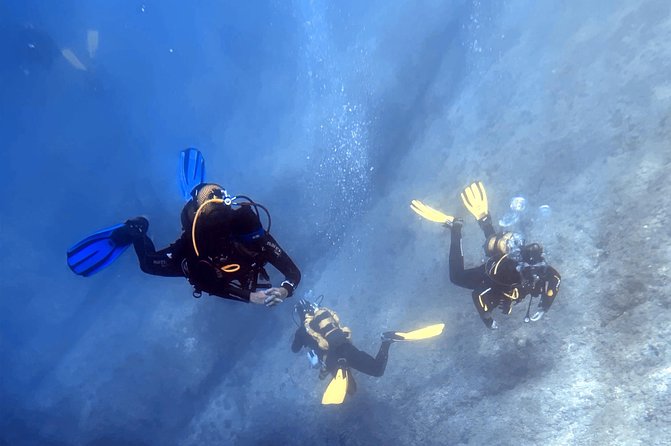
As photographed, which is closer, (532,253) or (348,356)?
(532,253)

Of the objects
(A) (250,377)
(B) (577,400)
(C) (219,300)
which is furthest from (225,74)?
(B) (577,400)

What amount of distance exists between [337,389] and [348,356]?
1.79ft

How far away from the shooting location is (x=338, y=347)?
6227mm

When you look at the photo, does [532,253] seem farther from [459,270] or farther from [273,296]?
[273,296]

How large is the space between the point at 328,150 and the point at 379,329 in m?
5.93

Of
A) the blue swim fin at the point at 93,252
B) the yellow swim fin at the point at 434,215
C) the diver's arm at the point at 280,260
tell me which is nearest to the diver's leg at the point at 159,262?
the blue swim fin at the point at 93,252

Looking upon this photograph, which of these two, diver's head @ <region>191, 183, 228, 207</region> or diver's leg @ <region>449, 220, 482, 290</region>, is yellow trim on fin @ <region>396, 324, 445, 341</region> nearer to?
diver's leg @ <region>449, 220, 482, 290</region>

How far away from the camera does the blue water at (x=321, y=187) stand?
5.71 metres

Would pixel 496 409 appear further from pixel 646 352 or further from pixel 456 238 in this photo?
pixel 456 238

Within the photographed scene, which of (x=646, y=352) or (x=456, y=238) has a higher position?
(x=456, y=238)

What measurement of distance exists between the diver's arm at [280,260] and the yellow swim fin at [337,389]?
9.32ft

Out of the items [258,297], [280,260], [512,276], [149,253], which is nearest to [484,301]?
[512,276]

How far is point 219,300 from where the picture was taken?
11039 mm

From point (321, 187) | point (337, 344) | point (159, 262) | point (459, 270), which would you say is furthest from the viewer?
point (321, 187)
